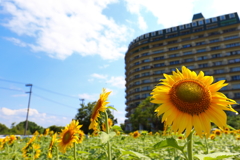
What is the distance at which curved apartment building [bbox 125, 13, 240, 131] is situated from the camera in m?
54.5

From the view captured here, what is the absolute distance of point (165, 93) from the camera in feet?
4.93

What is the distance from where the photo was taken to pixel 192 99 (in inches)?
55.2

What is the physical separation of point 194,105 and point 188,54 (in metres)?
63.9

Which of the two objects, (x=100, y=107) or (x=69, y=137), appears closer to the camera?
(x=100, y=107)

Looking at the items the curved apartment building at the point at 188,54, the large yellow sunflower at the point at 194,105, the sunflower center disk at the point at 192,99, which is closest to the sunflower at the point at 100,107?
the large yellow sunflower at the point at 194,105

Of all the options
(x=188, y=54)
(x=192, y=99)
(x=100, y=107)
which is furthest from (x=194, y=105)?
(x=188, y=54)

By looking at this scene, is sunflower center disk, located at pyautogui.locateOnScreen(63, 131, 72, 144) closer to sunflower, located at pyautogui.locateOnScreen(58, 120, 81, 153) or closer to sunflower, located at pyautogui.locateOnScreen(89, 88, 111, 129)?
sunflower, located at pyautogui.locateOnScreen(58, 120, 81, 153)

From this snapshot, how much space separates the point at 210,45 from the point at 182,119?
64.6 meters

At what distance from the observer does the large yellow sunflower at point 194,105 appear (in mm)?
1360

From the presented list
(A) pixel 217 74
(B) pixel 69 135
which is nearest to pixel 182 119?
(B) pixel 69 135

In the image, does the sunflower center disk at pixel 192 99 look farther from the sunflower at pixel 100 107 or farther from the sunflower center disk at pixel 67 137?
the sunflower center disk at pixel 67 137

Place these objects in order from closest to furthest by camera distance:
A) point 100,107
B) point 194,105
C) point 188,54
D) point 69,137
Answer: point 194,105 < point 100,107 < point 69,137 < point 188,54

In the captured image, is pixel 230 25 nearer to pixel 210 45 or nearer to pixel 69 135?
pixel 210 45

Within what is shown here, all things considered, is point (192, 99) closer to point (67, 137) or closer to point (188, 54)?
point (67, 137)
